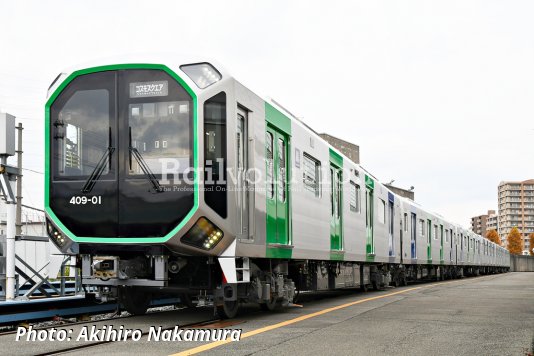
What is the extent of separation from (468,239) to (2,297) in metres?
35.9

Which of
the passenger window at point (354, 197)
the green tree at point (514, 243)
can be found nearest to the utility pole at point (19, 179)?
the passenger window at point (354, 197)

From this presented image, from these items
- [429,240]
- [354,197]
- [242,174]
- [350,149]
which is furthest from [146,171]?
[350,149]

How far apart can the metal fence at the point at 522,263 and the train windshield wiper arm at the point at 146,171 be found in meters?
99.9

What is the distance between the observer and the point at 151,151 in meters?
8.67

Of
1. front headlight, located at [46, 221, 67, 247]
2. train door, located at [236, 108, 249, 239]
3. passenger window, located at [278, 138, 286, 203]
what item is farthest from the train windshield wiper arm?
passenger window, located at [278, 138, 286, 203]

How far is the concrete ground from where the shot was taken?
6.92m

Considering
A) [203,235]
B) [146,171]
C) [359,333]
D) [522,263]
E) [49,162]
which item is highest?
[49,162]

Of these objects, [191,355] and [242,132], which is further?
[242,132]

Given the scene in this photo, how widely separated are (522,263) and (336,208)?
325 feet

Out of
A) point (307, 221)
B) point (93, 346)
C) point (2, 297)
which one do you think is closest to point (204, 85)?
point (93, 346)

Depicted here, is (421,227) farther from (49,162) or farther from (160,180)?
(49,162)

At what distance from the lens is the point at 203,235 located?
28.2 feet

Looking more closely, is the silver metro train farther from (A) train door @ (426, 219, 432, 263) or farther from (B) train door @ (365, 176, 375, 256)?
(A) train door @ (426, 219, 432, 263)

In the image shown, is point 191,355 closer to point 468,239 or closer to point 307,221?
point 307,221
